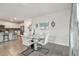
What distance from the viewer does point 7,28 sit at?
1.92 meters

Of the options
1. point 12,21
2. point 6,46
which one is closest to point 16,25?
point 12,21

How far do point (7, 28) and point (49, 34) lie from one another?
1137 millimetres

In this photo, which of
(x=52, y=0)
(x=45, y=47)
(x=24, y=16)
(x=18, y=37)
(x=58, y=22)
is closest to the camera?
(x=52, y=0)

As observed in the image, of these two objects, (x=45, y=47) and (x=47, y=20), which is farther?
(x=45, y=47)

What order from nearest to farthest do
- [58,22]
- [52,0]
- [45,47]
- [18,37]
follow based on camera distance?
1. [52,0]
2. [58,22]
3. [18,37]
4. [45,47]

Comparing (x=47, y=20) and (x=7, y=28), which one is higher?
(x=47, y=20)

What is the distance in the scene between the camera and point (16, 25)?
1882 mm

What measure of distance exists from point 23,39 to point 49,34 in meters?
0.82

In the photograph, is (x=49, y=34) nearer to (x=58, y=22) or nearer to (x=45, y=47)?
(x=58, y=22)

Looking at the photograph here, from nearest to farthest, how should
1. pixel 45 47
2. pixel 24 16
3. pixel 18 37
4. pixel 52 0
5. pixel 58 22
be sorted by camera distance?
pixel 52 0, pixel 58 22, pixel 24 16, pixel 18 37, pixel 45 47

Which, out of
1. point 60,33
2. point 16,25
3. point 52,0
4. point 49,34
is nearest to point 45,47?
point 49,34

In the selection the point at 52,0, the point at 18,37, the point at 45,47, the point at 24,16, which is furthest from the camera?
the point at 45,47

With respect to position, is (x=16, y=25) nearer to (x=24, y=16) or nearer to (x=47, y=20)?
(x=24, y=16)

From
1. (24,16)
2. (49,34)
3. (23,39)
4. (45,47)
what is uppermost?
(24,16)
